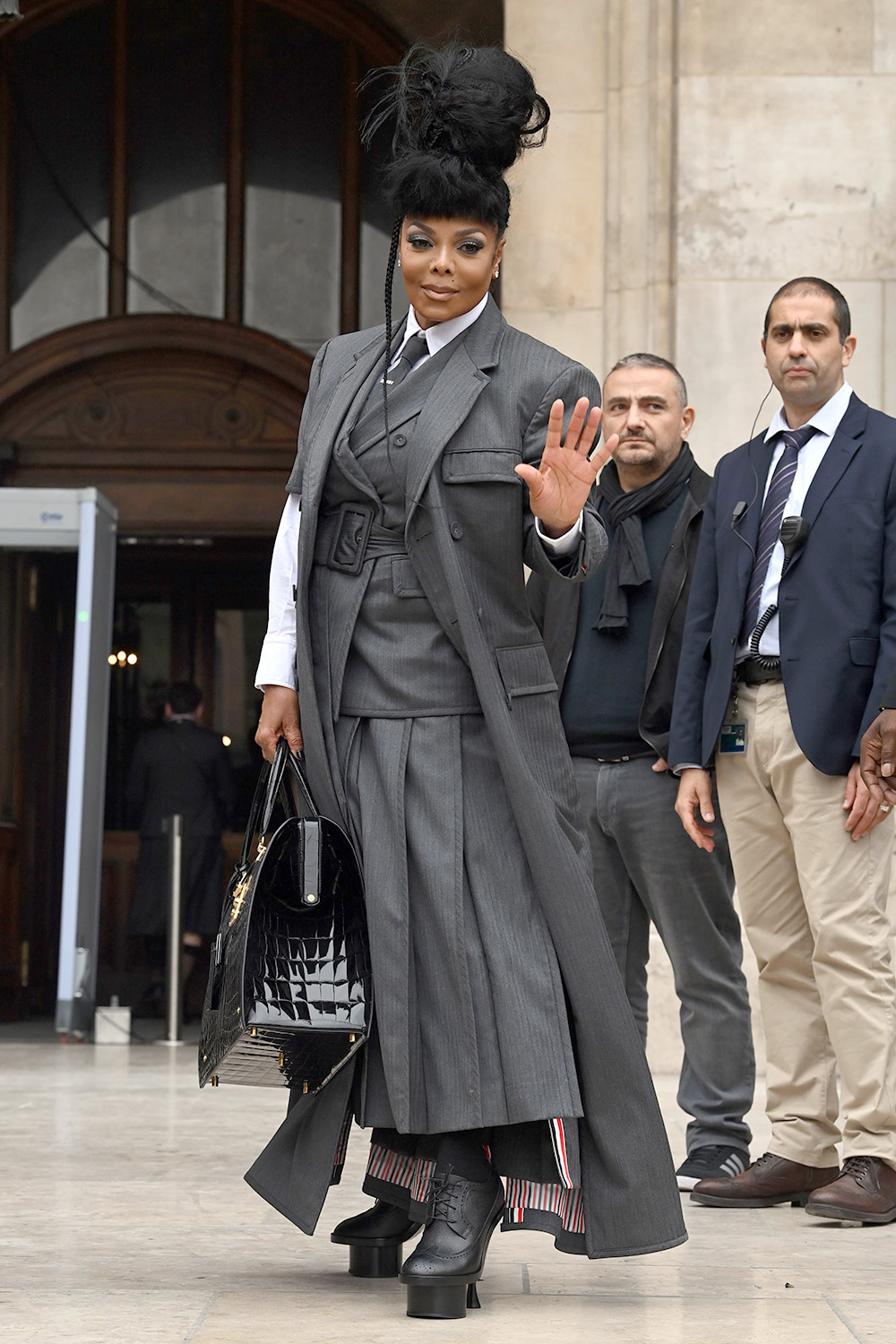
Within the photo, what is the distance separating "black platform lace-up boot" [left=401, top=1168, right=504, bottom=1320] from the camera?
2.92m

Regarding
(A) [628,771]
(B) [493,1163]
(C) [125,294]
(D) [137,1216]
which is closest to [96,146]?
(C) [125,294]

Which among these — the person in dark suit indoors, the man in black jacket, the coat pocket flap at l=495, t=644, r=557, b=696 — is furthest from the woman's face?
the person in dark suit indoors

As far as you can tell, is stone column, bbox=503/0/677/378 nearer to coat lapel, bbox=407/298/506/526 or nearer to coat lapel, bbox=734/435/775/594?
coat lapel, bbox=734/435/775/594

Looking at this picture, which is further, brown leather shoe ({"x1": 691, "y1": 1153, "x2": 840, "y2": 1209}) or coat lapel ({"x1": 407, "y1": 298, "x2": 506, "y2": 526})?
brown leather shoe ({"x1": 691, "y1": 1153, "x2": 840, "y2": 1209})

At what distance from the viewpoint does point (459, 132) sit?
3.17m

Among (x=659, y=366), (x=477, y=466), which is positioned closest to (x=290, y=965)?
(x=477, y=466)

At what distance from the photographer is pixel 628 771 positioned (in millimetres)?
4711

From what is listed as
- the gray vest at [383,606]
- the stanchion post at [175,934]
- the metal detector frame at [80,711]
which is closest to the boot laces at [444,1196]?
the gray vest at [383,606]

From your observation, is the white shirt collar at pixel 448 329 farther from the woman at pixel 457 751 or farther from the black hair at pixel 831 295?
the black hair at pixel 831 295

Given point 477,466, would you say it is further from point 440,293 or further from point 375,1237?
point 375,1237

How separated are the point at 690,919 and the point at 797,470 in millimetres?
1170

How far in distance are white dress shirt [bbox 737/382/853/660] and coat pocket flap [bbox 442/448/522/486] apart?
1290 mm

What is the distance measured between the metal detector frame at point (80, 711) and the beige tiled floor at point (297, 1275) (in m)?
3.17

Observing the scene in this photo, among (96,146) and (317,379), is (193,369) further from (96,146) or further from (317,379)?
(317,379)
